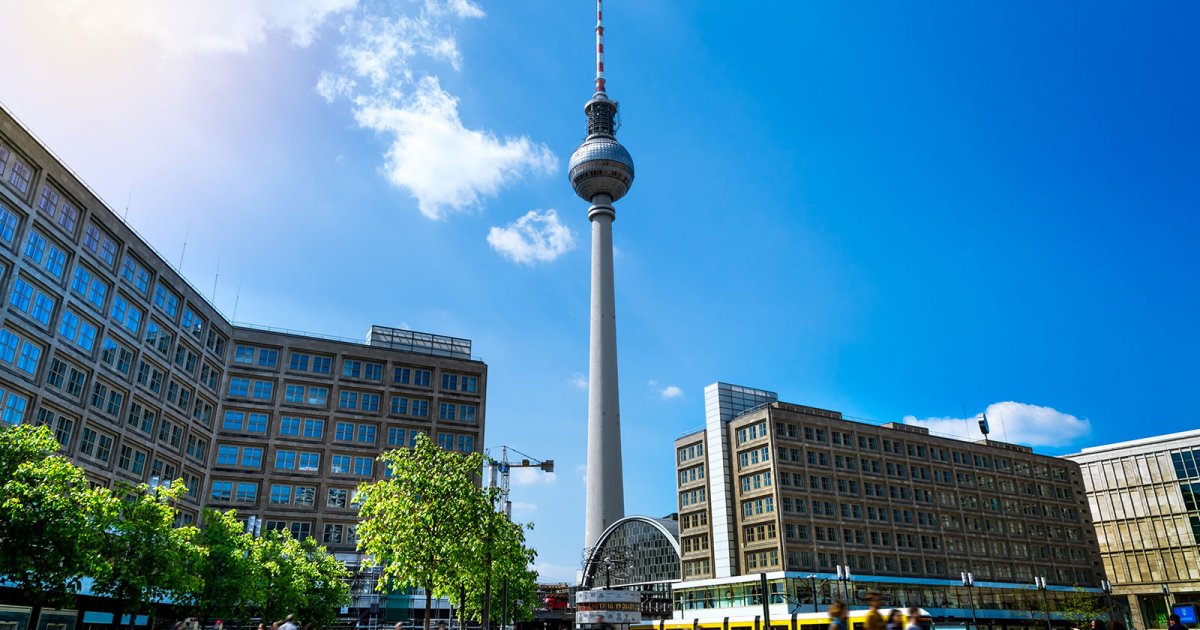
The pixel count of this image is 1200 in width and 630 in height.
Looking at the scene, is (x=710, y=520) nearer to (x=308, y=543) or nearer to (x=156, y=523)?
(x=308, y=543)

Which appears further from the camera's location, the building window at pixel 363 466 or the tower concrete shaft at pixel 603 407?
the tower concrete shaft at pixel 603 407

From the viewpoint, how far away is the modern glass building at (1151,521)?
86188 mm

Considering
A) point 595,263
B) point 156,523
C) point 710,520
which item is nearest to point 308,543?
point 156,523

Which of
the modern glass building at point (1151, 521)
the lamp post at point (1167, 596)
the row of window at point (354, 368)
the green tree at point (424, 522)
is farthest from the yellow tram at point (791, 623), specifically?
the modern glass building at point (1151, 521)

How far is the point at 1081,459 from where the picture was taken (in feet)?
332

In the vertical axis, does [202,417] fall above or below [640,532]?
above

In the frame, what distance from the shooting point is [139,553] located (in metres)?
34.2

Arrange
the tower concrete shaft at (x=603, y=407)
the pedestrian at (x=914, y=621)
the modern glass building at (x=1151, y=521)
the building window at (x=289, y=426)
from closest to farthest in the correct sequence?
the pedestrian at (x=914, y=621)
the building window at (x=289, y=426)
the modern glass building at (x=1151, y=521)
the tower concrete shaft at (x=603, y=407)

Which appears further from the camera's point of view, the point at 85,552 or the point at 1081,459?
the point at 1081,459

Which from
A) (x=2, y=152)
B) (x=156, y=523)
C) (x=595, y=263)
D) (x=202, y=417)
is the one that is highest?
(x=595, y=263)

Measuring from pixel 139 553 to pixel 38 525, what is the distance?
659 cm

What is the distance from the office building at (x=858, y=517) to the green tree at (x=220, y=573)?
1892 inches

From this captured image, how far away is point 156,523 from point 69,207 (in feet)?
90.0

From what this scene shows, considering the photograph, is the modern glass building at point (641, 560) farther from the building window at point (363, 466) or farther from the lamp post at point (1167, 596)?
the lamp post at point (1167, 596)
